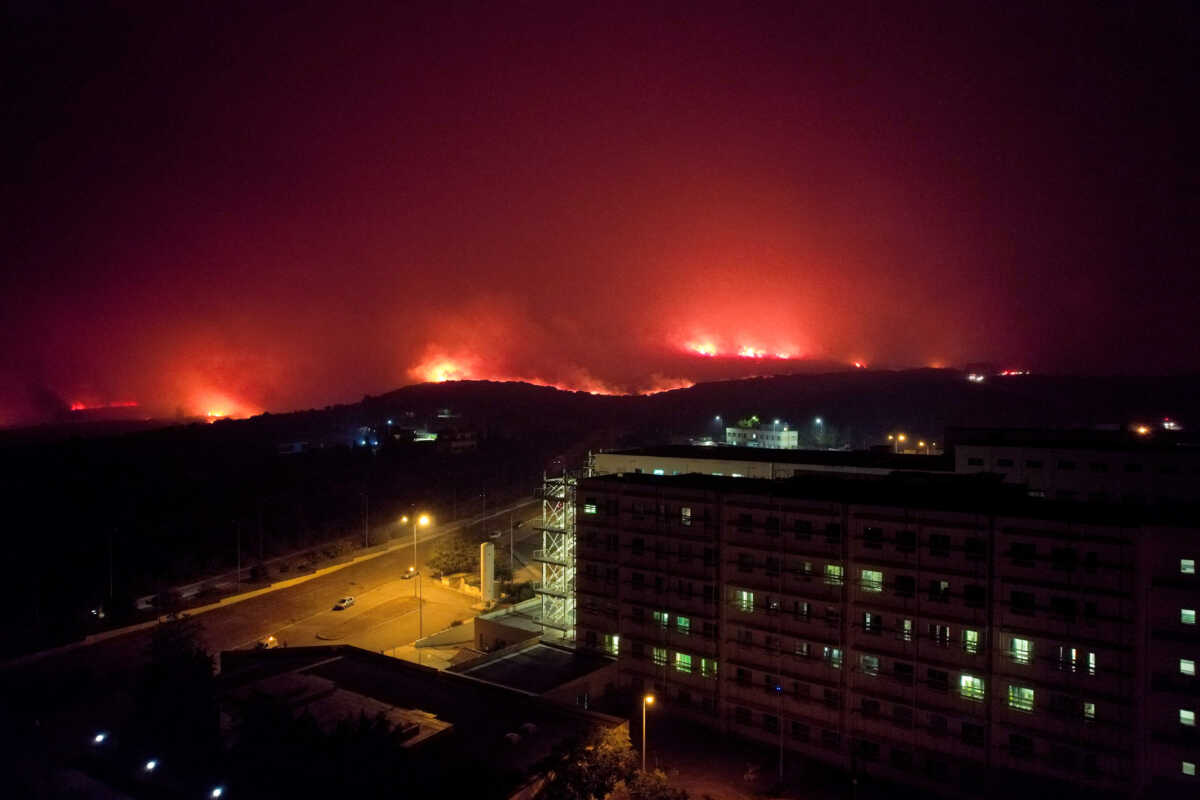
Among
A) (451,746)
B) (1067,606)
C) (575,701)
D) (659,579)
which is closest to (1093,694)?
(1067,606)

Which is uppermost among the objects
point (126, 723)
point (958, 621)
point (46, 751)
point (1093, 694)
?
point (958, 621)

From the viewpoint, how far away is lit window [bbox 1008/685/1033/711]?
48.1 ft

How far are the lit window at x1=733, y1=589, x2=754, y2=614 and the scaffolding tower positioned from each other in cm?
648

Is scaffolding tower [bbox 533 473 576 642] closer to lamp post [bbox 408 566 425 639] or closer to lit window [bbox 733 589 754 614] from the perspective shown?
lamp post [bbox 408 566 425 639]

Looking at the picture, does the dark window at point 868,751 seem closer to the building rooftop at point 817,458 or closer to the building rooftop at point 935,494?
the building rooftop at point 935,494

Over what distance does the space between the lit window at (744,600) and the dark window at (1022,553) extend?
6012 millimetres

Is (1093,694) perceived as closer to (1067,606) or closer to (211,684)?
(1067,606)

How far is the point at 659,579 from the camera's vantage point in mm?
19500

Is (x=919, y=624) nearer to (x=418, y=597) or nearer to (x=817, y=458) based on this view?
(x=817, y=458)

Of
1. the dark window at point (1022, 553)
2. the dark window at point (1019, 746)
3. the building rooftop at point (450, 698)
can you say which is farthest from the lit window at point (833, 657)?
the building rooftop at point (450, 698)

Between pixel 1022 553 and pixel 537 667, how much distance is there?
41.1ft

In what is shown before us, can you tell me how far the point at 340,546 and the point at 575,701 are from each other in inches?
957

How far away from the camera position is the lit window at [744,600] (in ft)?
59.1

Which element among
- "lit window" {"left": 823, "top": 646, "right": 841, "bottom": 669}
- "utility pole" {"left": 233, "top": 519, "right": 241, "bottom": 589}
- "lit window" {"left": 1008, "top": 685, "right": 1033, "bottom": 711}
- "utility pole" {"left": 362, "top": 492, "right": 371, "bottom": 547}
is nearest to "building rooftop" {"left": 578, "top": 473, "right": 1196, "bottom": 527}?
"lit window" {"left": 823, "top": 646, "right": 841, "bottom": 669}
